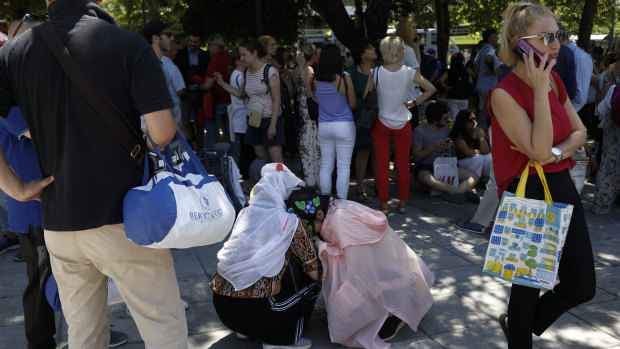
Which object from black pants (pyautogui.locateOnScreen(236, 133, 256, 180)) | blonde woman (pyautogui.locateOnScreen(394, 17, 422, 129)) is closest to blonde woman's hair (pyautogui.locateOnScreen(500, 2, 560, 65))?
blonde woman (pyautogui.locateOnScreen(394, 17, 422, 129))

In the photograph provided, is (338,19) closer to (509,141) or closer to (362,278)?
(362,278)

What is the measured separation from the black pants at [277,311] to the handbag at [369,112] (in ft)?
9.49

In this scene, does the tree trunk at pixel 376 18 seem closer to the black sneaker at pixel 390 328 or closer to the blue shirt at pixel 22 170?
the black sneaker at pixel 390 328

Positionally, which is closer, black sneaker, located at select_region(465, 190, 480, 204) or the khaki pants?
the khaki pants

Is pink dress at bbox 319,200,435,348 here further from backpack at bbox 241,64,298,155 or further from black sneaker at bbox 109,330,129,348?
backpack at bbox 241,64,298,155

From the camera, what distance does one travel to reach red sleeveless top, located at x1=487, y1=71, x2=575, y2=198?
2713 mm

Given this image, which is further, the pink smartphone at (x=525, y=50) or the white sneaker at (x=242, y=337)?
the white sneaker at (x=242, y=337)

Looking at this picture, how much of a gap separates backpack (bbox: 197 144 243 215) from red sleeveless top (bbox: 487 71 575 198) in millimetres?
3037

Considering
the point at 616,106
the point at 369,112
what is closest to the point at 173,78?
the point at 369,112

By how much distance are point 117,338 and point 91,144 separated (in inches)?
69.7

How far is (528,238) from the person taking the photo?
8.64ft

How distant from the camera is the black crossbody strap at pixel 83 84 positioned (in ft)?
6.94

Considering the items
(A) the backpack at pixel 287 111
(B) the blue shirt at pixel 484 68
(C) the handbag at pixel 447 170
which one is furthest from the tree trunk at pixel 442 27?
(C) the handbag at pixel 447 170

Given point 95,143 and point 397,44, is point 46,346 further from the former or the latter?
point 397,44
